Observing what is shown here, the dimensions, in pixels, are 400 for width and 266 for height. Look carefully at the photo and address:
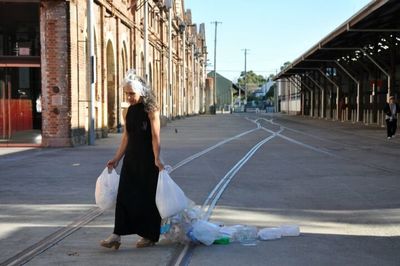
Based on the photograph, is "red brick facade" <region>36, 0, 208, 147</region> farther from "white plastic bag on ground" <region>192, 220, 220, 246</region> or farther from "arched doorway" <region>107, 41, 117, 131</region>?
"white plastic bag on ground" <region>192, 220, 220, 246</region>

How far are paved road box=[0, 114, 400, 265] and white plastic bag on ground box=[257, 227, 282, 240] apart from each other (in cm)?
11

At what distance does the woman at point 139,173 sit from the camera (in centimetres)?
621

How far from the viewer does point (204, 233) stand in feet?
21.5

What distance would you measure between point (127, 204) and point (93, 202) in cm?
332

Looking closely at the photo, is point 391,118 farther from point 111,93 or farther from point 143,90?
point 143,90

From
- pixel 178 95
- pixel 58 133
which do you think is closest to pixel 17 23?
pixel 58 133

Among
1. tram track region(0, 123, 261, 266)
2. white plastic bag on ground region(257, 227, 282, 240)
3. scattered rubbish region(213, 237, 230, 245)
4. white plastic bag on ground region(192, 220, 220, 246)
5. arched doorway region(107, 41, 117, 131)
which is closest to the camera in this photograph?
tram track region(0, 123, 261, 266)

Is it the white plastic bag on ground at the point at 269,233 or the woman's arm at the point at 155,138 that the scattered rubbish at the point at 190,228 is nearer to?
the white plastic bag on ground at the point at 269,233

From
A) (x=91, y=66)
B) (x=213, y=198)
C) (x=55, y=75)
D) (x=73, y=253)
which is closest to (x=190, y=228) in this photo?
(x=73, y=253)

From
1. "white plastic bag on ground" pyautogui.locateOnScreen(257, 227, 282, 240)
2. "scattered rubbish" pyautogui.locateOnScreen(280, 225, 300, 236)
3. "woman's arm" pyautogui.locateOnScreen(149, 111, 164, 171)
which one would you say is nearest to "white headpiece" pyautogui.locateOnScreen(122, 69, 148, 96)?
"woman's arm" pyautogui.locateOnScreen(149, 111, 164, 171)

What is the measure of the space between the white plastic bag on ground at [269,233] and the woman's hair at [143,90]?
198 centimetres

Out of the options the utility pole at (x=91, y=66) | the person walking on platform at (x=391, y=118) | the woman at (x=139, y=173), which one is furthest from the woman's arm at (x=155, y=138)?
the person walking on platform at (x=391, y=118)

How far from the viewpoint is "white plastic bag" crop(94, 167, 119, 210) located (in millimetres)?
6438

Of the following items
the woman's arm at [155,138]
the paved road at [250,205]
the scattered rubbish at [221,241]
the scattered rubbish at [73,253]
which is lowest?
the paved road at [250,205]
